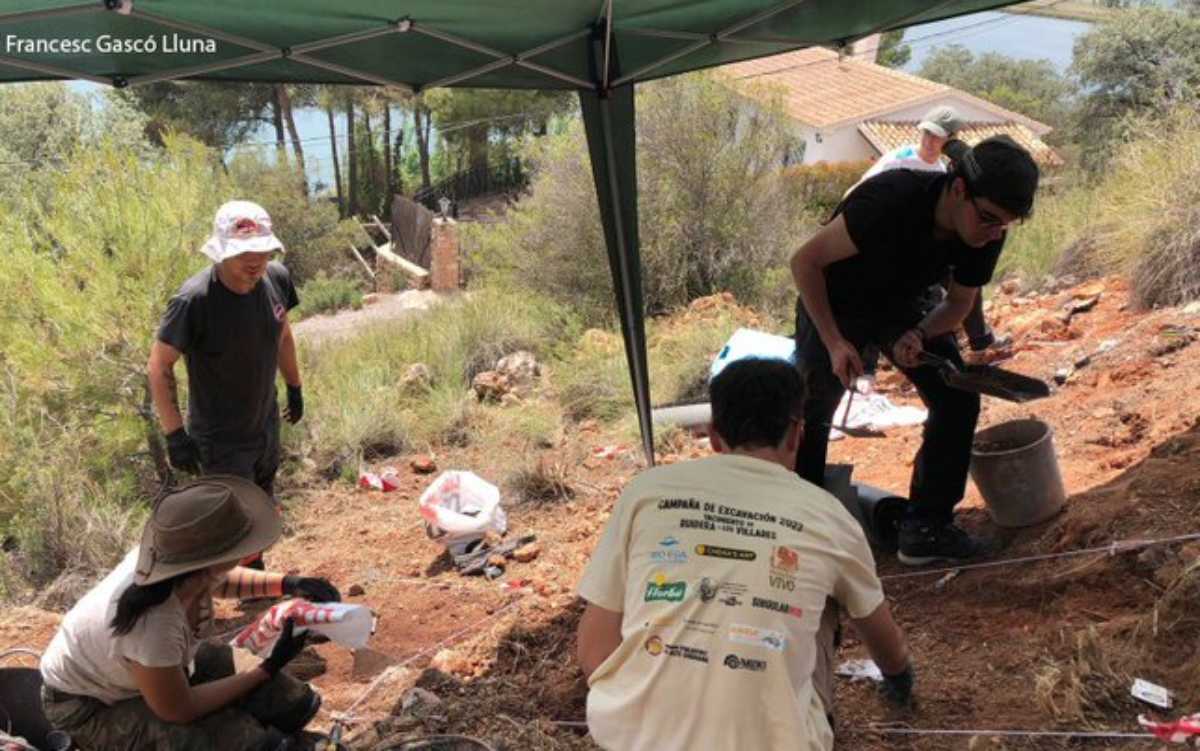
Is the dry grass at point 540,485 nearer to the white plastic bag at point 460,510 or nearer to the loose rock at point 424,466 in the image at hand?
the white plastic bag at point 460,510

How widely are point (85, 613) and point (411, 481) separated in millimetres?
3733

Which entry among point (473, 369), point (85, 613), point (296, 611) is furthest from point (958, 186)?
point (473, 369)

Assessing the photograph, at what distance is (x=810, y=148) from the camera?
98.2 ft

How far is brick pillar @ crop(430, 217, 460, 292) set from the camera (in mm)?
21156

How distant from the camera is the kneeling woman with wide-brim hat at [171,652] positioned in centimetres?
234

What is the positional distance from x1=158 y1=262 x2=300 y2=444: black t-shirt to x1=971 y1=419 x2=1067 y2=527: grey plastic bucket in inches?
103

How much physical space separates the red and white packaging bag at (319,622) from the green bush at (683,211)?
6.77 meters

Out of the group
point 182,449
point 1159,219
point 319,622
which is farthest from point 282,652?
point 1159,219

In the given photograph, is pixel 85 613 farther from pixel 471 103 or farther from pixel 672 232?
pixel 471 103

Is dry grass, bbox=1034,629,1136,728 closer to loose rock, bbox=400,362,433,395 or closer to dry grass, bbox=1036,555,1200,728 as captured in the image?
dry grass, bbox=1036,555,1200,728

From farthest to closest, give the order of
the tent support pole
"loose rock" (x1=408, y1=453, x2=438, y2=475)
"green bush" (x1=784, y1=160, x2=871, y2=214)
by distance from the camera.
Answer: "green bush" (x1=784, y1=160, x2=871, y2=214) < "loose rock" (x1=408, y1=453, x2=438, y2=475) < the tent support pole

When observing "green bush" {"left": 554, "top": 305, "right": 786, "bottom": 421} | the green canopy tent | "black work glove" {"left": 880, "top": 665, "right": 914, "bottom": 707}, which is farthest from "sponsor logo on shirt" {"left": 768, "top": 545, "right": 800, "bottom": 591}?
"green bush" {"left": 554, "top": 305, "right": 786, "bottom": 421}

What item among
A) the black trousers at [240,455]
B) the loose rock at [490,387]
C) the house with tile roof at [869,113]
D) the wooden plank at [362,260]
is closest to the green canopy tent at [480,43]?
the black trousers at [240,455]

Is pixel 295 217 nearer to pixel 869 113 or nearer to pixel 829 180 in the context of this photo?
pixel 829 180
